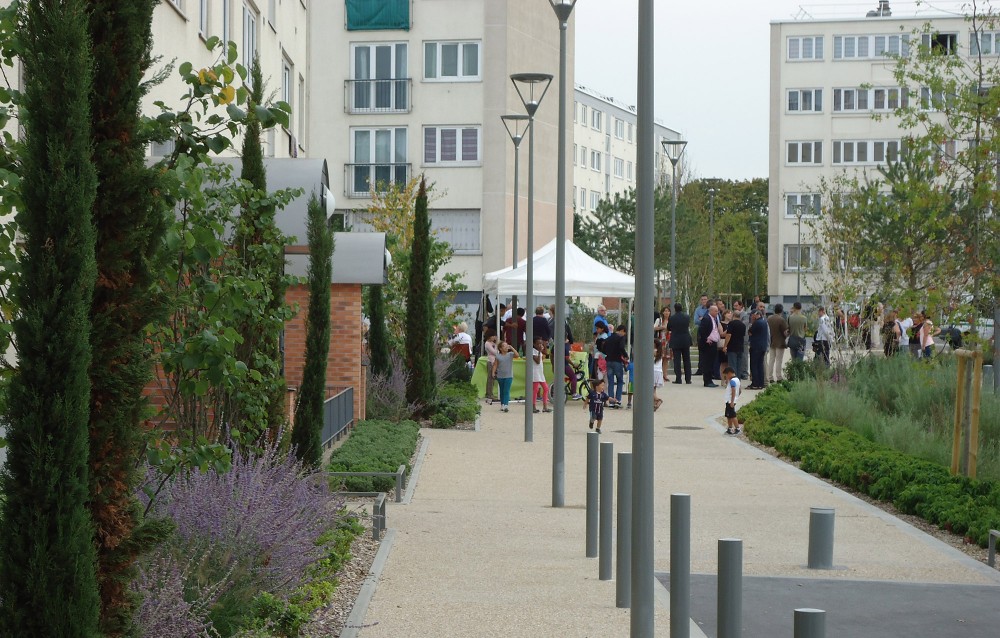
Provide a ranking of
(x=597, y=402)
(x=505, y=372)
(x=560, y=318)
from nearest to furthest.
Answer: (x=560, y=318) → (x=597, y=402) → (x=505, y=372)

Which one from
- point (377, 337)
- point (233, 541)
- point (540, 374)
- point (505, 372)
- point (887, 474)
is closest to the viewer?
point (233, 541)

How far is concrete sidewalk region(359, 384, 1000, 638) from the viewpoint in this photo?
765cm

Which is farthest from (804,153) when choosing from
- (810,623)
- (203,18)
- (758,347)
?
(810,623)

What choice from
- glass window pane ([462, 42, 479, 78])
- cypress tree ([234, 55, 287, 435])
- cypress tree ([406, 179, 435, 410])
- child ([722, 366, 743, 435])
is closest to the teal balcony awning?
glass window pane ([462, 42, 479, 78])

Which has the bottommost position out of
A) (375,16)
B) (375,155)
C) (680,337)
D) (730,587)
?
(730,587)

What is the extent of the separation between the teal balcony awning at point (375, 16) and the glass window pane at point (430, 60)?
1.00 meters

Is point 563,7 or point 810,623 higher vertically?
point 563,7

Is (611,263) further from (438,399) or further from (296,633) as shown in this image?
(296,633)

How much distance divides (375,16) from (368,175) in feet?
17.4

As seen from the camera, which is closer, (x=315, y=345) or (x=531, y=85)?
(x=315, y=345)

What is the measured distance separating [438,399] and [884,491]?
9977mm

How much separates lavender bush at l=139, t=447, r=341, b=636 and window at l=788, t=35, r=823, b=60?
68803 mm

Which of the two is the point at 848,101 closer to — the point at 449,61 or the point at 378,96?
the point at 449,61

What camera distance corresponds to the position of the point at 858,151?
72875mm
